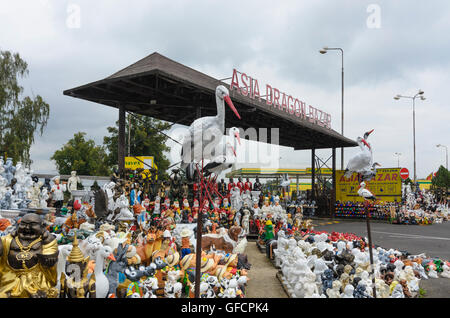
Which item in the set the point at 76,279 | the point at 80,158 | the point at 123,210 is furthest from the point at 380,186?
the point at 80,158

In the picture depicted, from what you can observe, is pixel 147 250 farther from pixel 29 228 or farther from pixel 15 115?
pixel 15 115

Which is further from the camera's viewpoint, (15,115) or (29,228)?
(15,115)

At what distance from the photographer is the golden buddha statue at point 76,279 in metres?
3.42

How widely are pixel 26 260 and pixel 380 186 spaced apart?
724 inches

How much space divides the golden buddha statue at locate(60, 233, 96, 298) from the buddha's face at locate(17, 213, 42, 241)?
426 mm

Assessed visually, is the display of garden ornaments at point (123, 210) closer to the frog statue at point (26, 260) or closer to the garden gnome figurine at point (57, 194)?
the frog statue at point (26, 260)

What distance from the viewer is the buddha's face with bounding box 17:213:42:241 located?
11.2 ft

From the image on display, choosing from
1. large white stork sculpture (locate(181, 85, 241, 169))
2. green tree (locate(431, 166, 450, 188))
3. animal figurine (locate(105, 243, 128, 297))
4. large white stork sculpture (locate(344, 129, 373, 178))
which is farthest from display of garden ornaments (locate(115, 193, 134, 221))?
green tree (locate(431, 166, 450, 188))

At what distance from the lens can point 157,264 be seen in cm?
439

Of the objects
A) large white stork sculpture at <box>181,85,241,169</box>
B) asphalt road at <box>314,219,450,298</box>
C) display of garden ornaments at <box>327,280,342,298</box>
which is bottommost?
asphalt road at <box>314,219,450,298</box>

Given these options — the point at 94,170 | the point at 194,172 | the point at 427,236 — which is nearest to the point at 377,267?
the point at 194,172

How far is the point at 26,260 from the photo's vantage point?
3.39m

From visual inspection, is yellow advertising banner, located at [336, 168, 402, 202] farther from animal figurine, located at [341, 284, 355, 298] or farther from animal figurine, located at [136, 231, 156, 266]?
animal figurine, located at [136, 231, 156, 266]
